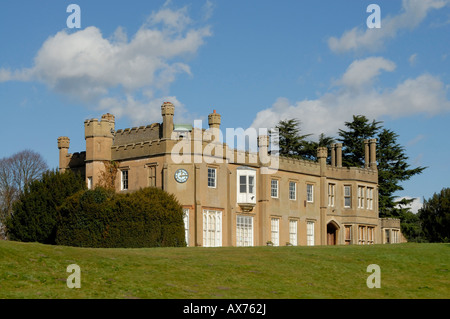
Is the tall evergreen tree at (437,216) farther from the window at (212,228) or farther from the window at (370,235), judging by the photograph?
the window at (212,228)

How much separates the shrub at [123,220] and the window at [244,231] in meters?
6.80

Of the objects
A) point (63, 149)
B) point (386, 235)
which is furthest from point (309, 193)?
point (63, 149)

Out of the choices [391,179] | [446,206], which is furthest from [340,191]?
[391,179]

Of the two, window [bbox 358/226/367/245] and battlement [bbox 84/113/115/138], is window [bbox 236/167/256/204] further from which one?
window [bbox 358/226/367/245]

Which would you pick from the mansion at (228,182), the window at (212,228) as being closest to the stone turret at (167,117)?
the mansion at (228,182)

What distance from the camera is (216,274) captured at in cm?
2692

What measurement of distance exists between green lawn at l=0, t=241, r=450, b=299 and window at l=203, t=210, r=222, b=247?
14.2 metres

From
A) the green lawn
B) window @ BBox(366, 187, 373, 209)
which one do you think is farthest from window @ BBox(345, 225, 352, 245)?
the green lawn

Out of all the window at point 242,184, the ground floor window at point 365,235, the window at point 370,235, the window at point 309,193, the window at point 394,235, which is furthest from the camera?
the window at point 394,235

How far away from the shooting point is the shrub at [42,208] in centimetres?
4888

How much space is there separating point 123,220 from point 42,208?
855 cm

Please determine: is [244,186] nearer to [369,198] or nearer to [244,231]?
[244,231]
